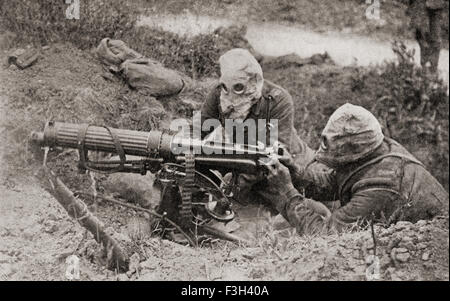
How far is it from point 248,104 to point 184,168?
3.13ft

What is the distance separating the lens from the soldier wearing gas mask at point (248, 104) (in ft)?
16.3

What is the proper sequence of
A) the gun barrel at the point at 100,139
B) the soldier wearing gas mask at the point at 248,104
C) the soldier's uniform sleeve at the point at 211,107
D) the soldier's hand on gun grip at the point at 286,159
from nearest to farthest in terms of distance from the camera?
the gun barrel at the point at 100,139
the soldier's hand on gun grip at the point at 286,159
the soldier wearing gas mask at the point at 248,104
the soldier's uniform sleeve at the point at 211,107

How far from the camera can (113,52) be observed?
5887 millimetres

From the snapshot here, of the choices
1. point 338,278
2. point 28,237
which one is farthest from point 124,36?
point 338,278

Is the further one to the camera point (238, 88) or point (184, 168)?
point (238, 88)

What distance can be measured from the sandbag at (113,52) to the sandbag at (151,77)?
7 cm

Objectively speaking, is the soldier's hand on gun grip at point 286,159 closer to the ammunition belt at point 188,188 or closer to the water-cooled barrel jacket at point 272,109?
the water-cooled barrel jacket at point 272,109

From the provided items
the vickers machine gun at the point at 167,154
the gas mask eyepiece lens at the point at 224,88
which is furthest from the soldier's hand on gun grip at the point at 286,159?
the gas mask eyepiece lens at the point at 224,88

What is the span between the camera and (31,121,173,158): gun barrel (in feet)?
14.5

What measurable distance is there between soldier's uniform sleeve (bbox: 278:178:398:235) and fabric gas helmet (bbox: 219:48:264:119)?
96 cm
